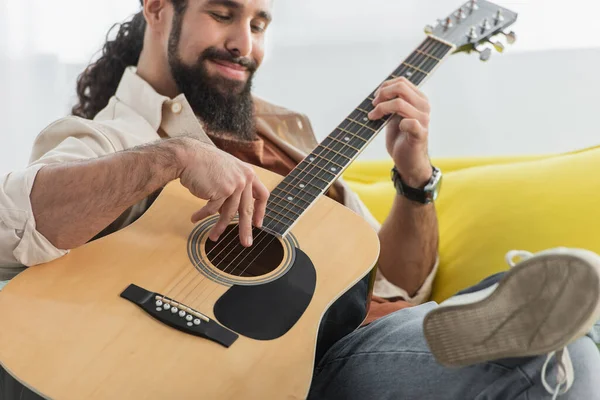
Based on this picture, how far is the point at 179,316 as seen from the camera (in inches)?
40.0

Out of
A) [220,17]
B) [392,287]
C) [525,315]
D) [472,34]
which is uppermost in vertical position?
[472,34]

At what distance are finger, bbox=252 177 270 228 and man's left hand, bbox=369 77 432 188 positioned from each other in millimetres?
373

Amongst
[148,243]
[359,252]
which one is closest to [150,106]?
[148,243]

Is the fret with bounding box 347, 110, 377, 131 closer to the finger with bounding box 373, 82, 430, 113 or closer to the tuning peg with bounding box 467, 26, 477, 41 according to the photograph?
the finger with bounding box 373, 82, 430, 113

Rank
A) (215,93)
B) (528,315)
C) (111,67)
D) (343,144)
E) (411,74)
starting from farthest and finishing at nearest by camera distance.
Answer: (111,67), (215,93), (411,74), (343,144), (528,315)

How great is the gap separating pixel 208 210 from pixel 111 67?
763 mm

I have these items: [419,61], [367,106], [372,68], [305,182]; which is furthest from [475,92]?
[305,182]

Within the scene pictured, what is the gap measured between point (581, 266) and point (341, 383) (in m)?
0.42

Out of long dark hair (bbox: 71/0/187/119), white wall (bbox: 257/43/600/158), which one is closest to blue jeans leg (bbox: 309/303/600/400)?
long dark hair (bbox: 71/0/187/119)

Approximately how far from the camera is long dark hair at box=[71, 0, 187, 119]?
1761 mm

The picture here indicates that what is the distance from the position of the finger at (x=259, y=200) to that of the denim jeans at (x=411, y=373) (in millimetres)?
223

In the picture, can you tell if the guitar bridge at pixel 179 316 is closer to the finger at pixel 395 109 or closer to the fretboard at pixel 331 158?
the fretboard at pixel 331 158

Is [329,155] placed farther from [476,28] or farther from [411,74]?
[476,28]

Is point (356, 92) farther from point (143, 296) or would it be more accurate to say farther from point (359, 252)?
point (143, 296)
